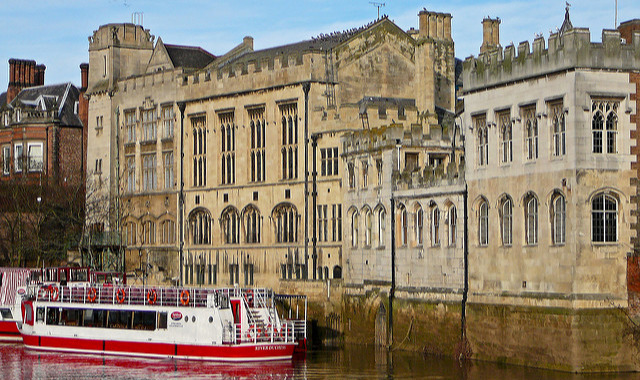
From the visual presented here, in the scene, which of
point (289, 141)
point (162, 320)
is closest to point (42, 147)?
point (289, 141)

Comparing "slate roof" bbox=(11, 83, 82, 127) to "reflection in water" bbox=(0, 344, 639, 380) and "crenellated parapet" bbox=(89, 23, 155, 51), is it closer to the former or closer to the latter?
"crenellated parapet" bbox=(89, 23, 155, 51)

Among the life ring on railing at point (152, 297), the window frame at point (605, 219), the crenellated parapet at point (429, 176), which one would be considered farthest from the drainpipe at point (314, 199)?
the window frame at point (605, 219)

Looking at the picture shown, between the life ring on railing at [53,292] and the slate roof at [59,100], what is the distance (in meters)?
40.9

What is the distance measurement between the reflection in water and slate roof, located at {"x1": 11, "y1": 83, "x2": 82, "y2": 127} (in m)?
45.4

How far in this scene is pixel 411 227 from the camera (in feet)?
189

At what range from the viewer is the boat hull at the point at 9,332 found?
69.9 metres

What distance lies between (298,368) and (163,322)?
7934 millimetres

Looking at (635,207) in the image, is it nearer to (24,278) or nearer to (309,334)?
(309,334)

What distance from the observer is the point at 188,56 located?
87.6m

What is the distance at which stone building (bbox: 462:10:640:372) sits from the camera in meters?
45.8

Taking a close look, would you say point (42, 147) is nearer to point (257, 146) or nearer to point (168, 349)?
point (257, 146)

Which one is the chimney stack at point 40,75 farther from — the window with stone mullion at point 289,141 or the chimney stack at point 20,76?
the window with stone mullion at point 289,141

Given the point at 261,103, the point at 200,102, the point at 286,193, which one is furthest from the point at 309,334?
the point at 200,102

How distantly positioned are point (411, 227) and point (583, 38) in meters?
14.1
